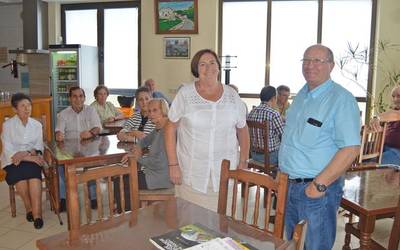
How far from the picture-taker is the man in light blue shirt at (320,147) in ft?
5.69

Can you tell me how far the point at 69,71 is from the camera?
263 inches

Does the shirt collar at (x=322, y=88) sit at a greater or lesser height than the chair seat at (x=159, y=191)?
greater

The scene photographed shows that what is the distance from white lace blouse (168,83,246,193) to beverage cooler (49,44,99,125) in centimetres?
464

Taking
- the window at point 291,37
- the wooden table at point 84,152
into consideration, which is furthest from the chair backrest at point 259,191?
the window at point 291,37

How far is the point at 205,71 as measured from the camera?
225 centimetres

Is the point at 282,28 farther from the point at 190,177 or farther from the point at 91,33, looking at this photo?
the point at 190,177

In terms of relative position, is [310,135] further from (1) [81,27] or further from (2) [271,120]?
(1) [81,27]

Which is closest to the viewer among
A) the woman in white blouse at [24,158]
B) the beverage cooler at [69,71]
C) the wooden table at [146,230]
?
the wooden table at [146,230]

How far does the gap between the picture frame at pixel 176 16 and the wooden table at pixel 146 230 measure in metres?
4.65

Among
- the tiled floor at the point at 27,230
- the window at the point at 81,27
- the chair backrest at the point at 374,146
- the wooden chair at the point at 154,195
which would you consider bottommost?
the tiled floor at the point at 27,230

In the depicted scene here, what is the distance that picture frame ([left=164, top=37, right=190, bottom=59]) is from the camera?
6.16 metres

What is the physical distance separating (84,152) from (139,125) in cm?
70

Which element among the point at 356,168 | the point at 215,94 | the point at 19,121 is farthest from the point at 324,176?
the point at 19,121

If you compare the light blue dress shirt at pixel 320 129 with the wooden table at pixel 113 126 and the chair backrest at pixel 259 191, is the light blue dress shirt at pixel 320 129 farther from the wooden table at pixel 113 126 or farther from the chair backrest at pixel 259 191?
the wooden table at pixel 113 126
